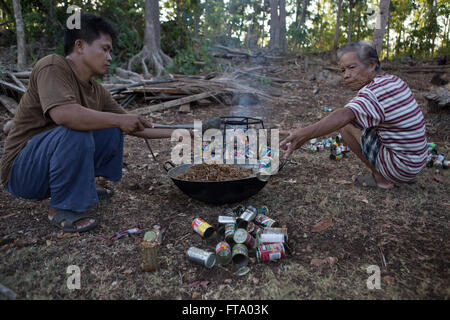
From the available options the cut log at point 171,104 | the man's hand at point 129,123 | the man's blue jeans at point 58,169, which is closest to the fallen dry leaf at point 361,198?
the man's hand at point 129,123

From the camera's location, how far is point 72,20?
255cm

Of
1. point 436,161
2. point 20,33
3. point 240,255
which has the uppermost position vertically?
point 20,33

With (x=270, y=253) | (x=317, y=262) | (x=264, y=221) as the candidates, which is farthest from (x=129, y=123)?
(x=317, y=262)

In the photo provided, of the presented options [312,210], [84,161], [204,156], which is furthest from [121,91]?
[312,210]

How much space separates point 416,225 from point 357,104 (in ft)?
3.95

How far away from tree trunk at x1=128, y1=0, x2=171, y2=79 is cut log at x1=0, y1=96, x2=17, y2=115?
3726 millimetres

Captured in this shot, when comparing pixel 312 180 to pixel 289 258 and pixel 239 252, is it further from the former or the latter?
pixel 239 252

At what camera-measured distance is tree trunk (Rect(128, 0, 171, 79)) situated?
964 cm

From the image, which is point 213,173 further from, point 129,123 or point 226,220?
point 129,123

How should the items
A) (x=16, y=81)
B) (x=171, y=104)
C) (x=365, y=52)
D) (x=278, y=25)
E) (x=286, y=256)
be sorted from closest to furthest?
(x=286, y=256) < (x=365, y=52) < (x=16, y=81) < (x=171, y=104) < (x=278, y=25)

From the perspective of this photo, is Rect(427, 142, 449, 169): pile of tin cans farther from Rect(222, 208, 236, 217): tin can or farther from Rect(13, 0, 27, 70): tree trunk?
Rect(13, 0, 27, 70): tree trunk

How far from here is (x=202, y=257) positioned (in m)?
2.11

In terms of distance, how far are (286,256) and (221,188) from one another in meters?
0.78

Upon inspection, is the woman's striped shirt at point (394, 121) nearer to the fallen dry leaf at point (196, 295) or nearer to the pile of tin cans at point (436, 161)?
Result: the pile of tin cans at point (436, 161)
